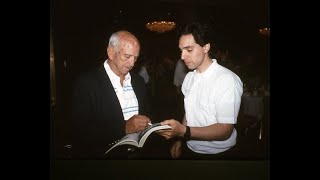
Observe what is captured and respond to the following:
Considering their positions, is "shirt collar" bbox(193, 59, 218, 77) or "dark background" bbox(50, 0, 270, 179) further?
"shirt collar" bbox(193, 59, 218, 77)

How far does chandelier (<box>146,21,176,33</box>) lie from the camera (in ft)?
16.5

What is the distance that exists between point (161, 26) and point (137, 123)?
0.98 meters

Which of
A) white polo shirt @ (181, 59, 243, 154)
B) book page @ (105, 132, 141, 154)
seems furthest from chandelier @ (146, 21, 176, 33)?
book page @ (105, 132, 141, 154)

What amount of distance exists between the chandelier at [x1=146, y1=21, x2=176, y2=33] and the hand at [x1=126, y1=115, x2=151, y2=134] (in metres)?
0.86

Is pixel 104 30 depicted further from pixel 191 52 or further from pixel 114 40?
pixel 191 52

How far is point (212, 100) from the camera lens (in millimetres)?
5105

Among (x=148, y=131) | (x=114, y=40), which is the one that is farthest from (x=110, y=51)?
(x=148, y=131)

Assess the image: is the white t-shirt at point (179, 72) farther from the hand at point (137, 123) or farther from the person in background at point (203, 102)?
the hand at point (137, 123)

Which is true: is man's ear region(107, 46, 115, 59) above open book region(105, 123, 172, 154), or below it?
above

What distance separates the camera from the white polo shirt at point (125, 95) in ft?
16.6

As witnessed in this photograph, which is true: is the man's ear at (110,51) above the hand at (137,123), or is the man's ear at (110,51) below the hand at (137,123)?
above

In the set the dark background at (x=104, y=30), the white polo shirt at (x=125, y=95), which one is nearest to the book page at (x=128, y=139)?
the white polo shirt at (x=125, y=95)

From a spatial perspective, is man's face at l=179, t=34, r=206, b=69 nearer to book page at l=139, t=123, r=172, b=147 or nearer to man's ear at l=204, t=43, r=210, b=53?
man's ear at l=204, t=43, r=210, b=53

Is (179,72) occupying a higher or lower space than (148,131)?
higher
